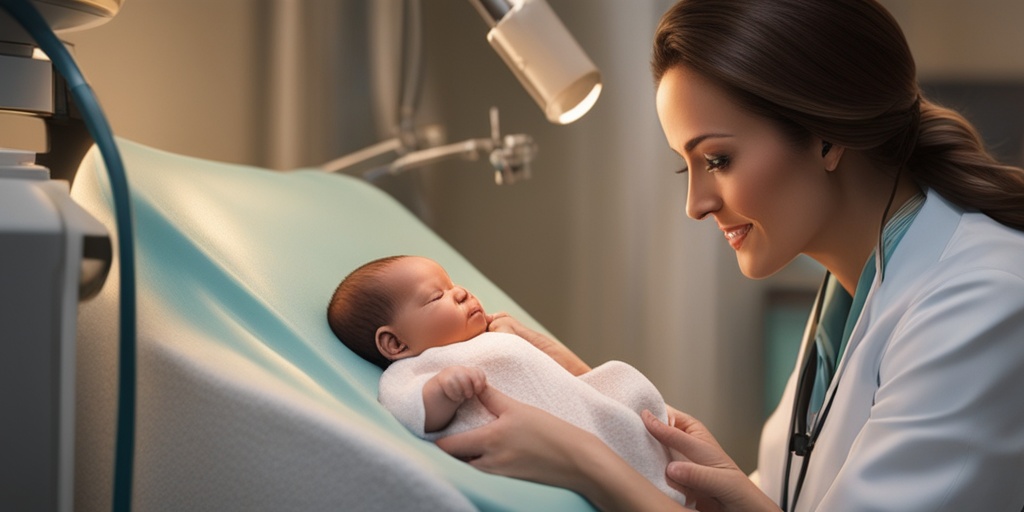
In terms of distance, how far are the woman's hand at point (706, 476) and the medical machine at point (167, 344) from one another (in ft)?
0.53

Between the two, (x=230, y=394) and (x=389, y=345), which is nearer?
(x=230, y=394)

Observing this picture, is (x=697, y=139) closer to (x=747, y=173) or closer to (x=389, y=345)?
(x=747, y=173)

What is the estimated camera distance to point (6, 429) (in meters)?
0.69

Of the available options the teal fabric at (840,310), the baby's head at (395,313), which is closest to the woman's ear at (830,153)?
the teal fabric at (840,310)

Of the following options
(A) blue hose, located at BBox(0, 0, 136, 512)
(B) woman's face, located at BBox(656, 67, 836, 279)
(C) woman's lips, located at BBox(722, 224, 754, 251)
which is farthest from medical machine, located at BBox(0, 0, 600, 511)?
(C) woman's lips, located at BBox(722, 224, 754, 251)

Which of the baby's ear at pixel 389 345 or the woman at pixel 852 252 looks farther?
the baby's ear at pixel 389 345

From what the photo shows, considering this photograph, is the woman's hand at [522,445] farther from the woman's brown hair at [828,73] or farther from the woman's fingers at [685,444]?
the woman's brown hair at [828,73]

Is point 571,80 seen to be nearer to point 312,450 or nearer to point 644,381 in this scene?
point 644,381

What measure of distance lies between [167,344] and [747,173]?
0.72 m

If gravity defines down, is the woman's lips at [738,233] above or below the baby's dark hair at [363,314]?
above

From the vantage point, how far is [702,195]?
1183 mm

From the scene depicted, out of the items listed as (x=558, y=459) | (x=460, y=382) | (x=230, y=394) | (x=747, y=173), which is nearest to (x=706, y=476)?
(x=558, y=459)

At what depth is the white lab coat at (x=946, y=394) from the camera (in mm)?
948

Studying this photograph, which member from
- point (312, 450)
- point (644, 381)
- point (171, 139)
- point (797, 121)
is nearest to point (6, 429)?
point (312, 450)
